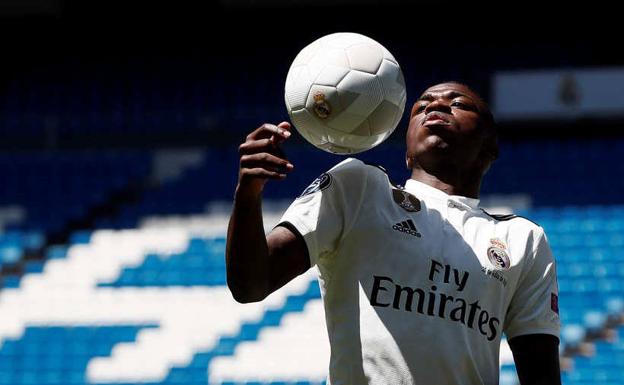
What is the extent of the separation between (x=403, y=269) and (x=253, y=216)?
0.46 meters

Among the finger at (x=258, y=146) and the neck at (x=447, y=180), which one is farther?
the neck at (x=447, y=180)

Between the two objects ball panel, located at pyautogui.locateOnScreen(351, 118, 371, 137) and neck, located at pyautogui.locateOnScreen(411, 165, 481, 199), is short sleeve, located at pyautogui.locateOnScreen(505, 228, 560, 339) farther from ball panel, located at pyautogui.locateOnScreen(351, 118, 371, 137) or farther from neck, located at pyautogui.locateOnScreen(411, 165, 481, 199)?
ball panel, located at pyautogui.locateOnScreen(351, 118, 371, 137)

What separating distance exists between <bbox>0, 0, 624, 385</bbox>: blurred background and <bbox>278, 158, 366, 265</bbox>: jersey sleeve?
5.88 meters

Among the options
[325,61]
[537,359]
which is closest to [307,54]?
[325,61]

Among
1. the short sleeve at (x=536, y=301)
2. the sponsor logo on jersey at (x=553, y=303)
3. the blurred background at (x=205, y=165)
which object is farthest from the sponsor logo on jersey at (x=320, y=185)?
the blurred background at (x=205, y=165)

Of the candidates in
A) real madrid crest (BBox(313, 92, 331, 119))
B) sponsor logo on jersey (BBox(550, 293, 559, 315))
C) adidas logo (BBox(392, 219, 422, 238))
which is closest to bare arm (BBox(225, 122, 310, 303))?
real madrid crest (BBox(313, 92, 331, 119))

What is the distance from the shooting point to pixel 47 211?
12445 millimetres

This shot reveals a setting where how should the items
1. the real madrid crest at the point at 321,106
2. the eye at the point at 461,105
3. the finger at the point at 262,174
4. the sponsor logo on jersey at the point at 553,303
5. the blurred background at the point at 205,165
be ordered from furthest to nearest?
1. the blurred background at the point at 205,165
2. the eye at the point at 461,105
3. the sponsor logo on jersey at the point at 553,303
4. the real madrid crest at the point at 321,106
5. the finger at the point at 262,174

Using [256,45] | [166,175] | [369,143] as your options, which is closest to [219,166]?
[166,175]

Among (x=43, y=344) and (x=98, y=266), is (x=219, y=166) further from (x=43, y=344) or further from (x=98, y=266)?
(x=43, y=344)

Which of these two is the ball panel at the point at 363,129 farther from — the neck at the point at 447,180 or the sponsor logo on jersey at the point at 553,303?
the sponsor logo on jersey at the point at 553,303

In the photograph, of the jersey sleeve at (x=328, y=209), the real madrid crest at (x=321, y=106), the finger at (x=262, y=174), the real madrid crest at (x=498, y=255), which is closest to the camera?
the finger at (x=262, y=174)

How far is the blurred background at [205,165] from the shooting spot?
9.02 m

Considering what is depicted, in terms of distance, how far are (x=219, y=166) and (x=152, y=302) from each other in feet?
12.9
